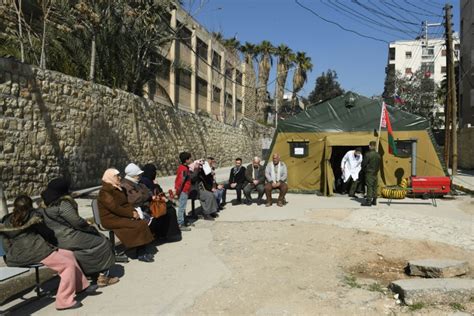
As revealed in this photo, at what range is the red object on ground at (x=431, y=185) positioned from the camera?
1273 cm

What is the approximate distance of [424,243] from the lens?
296 inches

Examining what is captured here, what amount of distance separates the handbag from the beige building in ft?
64.7

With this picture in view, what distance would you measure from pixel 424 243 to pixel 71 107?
10.0 metres

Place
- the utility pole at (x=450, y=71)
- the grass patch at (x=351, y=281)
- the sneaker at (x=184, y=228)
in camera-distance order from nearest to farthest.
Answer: the grass patch at (x=351, y=281)
the sneaker at (x=184, y=228)
the utility pole at (x=450, y=71)

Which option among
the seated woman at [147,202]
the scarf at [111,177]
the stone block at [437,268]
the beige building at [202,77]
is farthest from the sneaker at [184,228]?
the beige building at [202,77]

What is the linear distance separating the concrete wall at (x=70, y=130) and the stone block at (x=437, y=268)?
28.3ft

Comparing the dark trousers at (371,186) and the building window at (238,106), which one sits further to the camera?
the building window at (238,106)

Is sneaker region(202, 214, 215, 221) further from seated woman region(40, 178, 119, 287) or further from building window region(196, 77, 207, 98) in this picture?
building window region(196, 77, 207, 98)

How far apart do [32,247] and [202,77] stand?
3422cm

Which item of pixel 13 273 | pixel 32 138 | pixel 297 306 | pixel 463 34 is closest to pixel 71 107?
pixel 32 138

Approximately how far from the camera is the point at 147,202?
705 cm

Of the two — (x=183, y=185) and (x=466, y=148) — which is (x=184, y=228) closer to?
(x=183, y=185)

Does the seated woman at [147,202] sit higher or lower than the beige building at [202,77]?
lower

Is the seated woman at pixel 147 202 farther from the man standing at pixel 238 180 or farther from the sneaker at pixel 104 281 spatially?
the man standing at pixel 238 180
